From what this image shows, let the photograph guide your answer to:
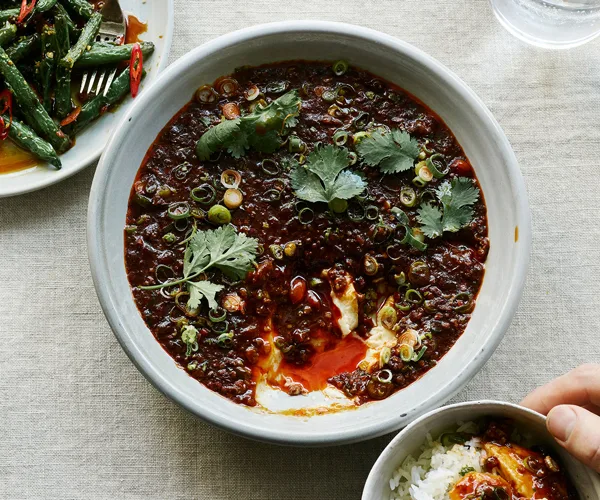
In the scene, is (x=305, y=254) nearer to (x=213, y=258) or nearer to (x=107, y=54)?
(x=213, y=258)

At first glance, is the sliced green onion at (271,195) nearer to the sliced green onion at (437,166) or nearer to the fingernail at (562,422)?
the sliced green onion at (437,166)

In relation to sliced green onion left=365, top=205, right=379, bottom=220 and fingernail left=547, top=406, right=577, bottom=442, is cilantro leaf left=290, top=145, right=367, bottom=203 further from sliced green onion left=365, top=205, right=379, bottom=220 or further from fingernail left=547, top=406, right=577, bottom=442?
fingernail left=547, top=406, right=577, bottom=442

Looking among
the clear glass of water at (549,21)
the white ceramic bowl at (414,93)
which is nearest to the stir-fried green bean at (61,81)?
the white ceramic bowl at (414,93)

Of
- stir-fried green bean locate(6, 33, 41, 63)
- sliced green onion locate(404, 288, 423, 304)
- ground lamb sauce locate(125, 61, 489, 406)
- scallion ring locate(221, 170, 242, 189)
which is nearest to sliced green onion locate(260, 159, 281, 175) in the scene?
ground lamb sauce locate(125, 61, 489, 406)

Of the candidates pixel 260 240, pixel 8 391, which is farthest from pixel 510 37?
pixel 8 391

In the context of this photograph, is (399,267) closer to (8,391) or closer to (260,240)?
(260,240)

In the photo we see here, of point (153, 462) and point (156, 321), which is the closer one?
point (156, 321)
